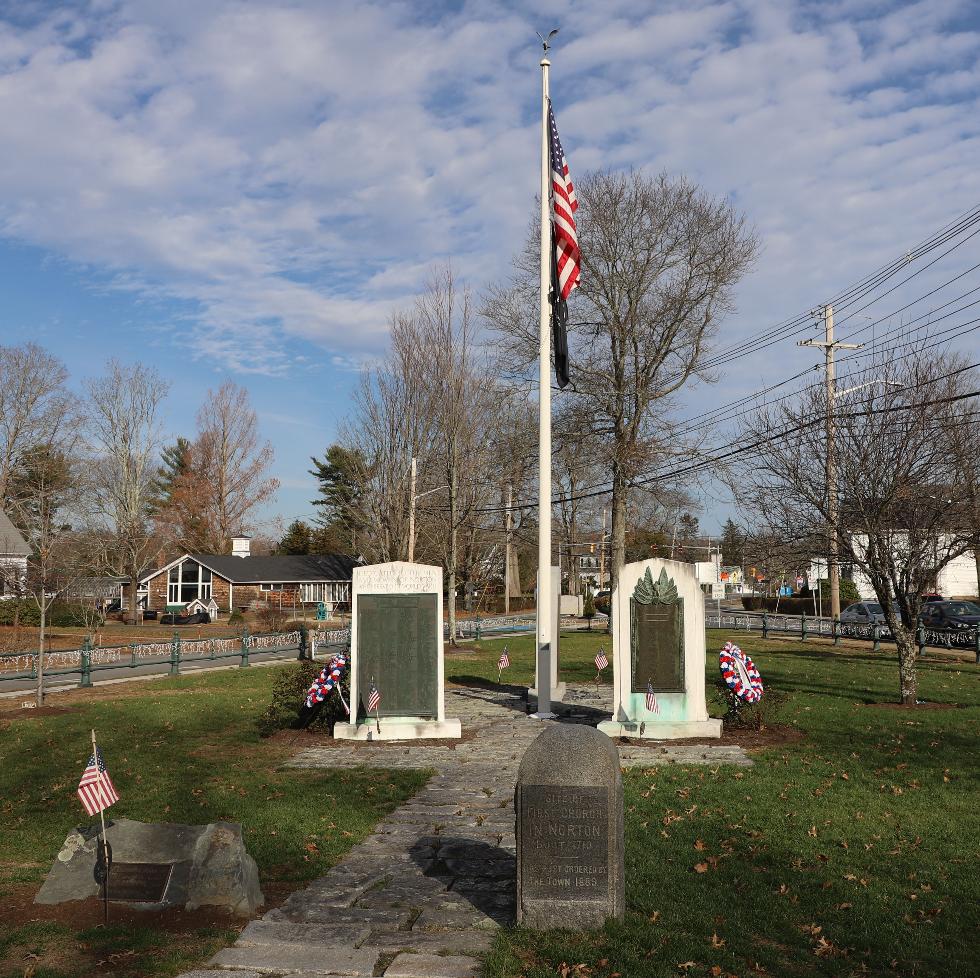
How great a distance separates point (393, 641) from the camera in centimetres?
1369

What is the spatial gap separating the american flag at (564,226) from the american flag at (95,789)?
1114 cm

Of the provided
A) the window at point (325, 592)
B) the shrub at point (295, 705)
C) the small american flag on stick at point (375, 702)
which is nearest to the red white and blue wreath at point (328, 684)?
the shrub at point (295, 705)

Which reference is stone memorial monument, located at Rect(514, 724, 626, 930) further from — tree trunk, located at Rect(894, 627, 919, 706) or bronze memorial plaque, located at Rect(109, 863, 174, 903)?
tree trunk, located at Rect(894, 627, 919, 706)

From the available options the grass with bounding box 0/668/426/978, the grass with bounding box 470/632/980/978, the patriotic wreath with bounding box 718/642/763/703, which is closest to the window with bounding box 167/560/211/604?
the grass with bounding box 0/668/426/978

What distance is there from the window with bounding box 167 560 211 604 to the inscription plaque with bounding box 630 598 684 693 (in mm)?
49366

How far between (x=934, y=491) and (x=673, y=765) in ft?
29.6

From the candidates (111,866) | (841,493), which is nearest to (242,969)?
(111,866)

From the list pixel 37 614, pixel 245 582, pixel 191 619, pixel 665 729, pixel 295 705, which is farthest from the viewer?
pixel 245 582

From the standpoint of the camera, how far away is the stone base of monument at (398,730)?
13.7 m

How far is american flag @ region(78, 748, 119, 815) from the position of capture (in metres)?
6.85

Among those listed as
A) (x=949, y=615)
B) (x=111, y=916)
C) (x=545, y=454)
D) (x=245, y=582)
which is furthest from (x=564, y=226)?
(x=245, y=582)

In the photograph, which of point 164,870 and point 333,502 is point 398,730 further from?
point 333,502

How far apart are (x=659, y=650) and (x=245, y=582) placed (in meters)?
47.7

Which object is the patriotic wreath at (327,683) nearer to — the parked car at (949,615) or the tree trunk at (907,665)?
the tree trunk at (907,665)
